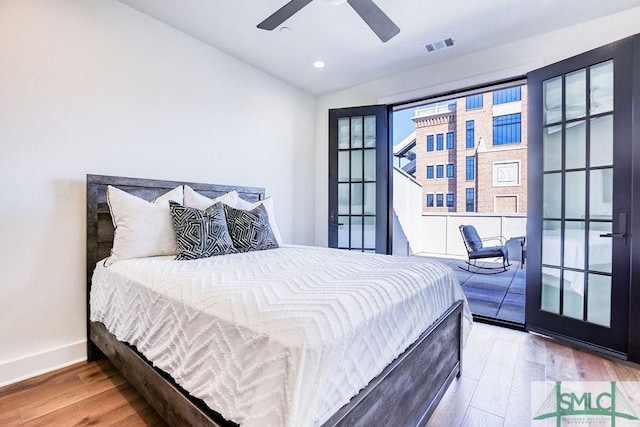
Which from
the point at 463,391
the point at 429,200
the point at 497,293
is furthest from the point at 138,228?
the point at 429,200

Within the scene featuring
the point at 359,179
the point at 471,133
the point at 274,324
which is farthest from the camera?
the point at 471,133

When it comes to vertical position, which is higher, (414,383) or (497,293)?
(414,383)

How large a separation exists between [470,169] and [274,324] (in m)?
12.8

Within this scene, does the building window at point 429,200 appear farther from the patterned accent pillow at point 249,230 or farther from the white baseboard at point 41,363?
the white baseboard at point 41,363

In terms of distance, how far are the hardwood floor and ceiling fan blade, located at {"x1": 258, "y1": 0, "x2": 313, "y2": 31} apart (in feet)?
8.59

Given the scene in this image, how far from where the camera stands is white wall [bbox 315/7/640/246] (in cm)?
252

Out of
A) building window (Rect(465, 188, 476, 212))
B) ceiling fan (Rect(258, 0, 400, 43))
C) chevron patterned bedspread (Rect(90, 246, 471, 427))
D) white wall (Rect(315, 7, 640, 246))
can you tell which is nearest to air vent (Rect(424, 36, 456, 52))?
white wall (Rect(315, 7, 640, 246))

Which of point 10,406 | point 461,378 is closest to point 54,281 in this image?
point 10,406

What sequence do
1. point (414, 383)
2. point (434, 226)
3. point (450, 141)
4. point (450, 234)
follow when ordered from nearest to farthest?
1. point (414, 383)
2. point (450, 234)
3. point (434, 226)
4. point (450, 141)

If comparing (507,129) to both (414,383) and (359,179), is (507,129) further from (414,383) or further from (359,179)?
(414,383)

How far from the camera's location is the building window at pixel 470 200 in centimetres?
1187

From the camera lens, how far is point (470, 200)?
1205 centimetres

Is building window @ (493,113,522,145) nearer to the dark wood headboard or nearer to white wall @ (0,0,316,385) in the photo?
white wall @ (0,0,316,385)

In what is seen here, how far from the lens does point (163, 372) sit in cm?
139
